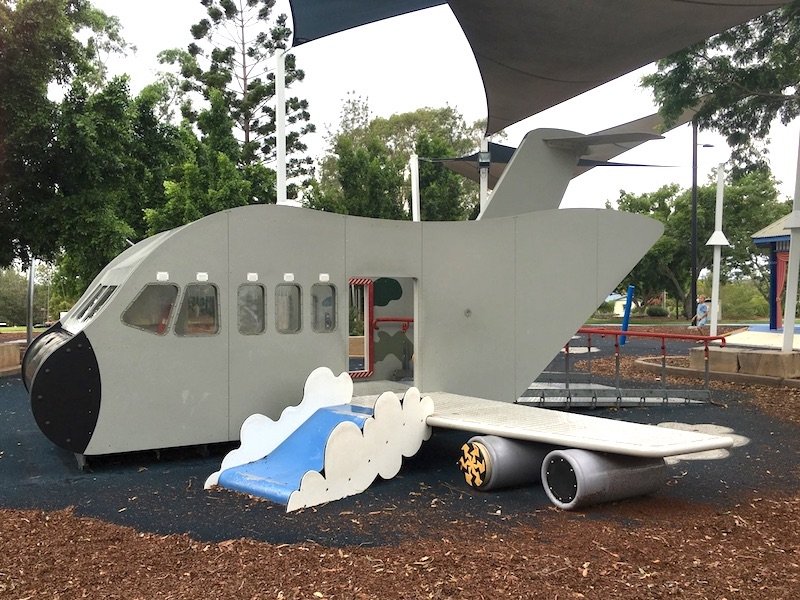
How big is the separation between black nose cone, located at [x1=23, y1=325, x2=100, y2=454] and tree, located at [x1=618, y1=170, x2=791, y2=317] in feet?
138

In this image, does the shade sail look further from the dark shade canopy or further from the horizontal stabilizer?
the dark shade canopy

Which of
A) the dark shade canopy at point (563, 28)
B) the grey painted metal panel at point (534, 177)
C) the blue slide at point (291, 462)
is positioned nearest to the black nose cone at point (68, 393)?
the blue slide at point (291, 462)

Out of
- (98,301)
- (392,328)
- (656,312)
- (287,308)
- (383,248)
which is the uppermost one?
(383,248)

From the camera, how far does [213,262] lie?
8.68 m

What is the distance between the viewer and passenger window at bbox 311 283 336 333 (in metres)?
9.38

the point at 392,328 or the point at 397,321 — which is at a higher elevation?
the point at 397,321

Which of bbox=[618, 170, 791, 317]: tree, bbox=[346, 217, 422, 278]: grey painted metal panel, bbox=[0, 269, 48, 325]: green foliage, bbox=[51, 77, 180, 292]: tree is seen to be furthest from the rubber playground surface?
bbox=[0, 269, 48, 325]: green foliage

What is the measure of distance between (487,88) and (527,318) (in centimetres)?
624

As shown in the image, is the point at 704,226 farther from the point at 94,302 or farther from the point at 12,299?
the point at 12,299

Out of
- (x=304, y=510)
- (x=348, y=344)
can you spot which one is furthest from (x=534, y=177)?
(x=304, y=510)

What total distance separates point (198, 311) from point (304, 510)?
3047 mm

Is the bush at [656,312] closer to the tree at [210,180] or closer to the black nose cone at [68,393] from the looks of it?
the tree at [210,180]

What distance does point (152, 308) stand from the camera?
8.34 meters

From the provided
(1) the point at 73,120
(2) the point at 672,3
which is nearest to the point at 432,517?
(2) the point at 672,3
